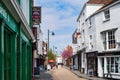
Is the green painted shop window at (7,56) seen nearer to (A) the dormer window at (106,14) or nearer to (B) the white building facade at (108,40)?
(B) the white building facade at (108,40)

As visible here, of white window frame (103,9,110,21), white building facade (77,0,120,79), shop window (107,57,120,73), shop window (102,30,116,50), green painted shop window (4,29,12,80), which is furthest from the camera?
white window frame (103,9,110,21)

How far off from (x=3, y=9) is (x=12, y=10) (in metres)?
1.26

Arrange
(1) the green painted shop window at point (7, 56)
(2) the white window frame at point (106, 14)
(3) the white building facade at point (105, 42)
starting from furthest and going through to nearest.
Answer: (2) the white window frame at point (106, 14)
(3) the white building facade at point (105, 42)
(1) the green painted shop window at point (7, 56)

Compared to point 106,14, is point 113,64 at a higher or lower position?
lower

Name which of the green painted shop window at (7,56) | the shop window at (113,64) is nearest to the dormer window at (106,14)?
the shop window at (113,64)

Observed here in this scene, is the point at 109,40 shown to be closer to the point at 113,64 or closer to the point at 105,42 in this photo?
the point at 105,42

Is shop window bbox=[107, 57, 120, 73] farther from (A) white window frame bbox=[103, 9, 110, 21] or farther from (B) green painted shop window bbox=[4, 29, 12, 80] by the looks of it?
(B) green painted shop window bbox=[4, 29, 12, 80]

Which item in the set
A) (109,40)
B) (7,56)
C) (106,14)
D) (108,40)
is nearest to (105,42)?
(108,40)

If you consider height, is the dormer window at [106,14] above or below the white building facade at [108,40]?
above

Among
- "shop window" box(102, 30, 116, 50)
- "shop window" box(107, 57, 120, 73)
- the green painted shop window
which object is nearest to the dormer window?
"shop window" box(102, 30, 116, 50)

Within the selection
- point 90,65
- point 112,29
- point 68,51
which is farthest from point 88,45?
point 68,51

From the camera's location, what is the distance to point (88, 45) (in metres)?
46.1

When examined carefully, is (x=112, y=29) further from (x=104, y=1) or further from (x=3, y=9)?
(x=3, y=9)

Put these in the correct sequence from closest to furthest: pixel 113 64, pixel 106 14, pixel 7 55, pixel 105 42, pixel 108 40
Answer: pixel 7 55 < pixel 113 64 < pixel 108 40 < pixel 106 14 < pixel 105 42
